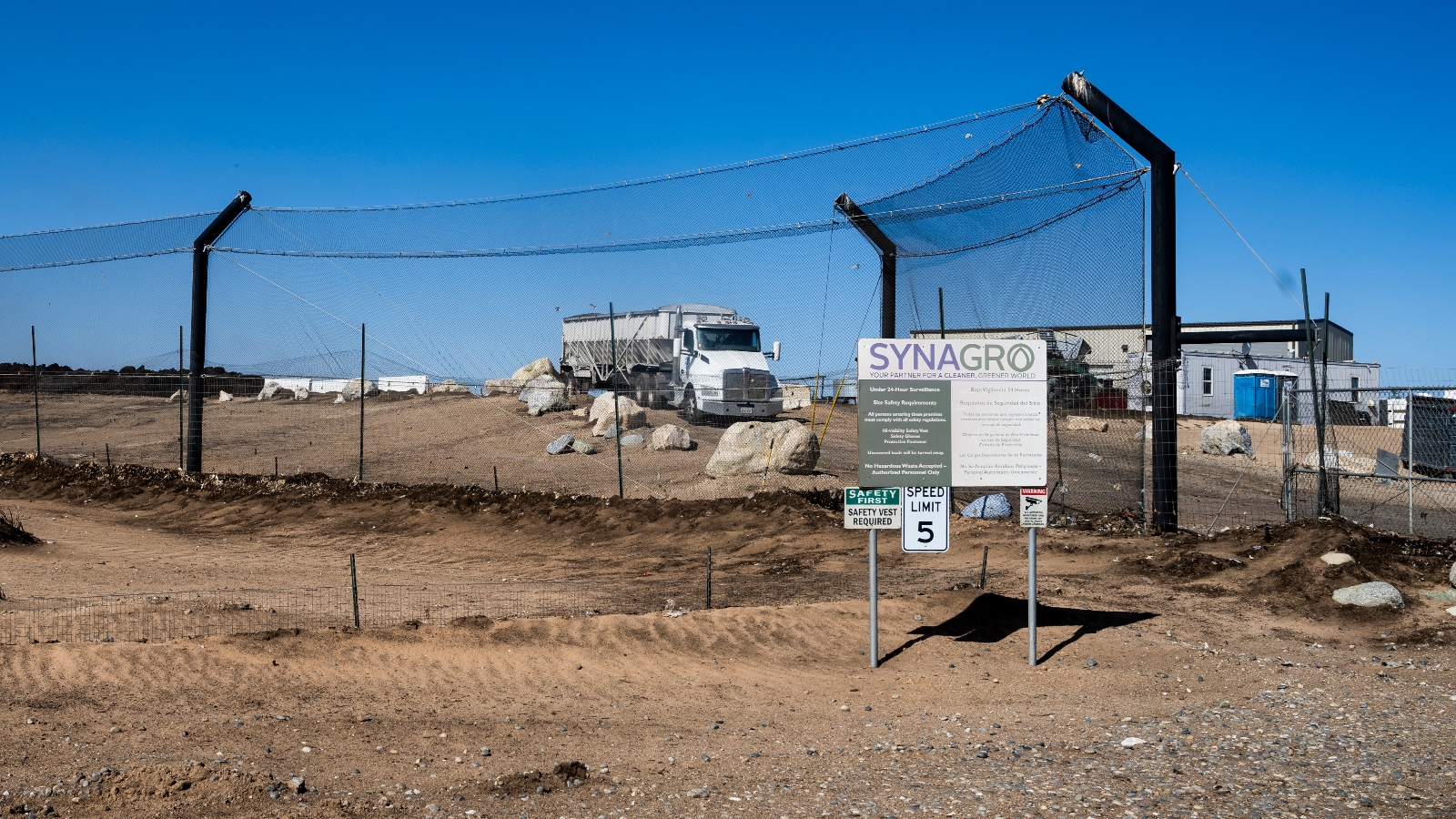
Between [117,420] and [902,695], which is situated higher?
[117,420]

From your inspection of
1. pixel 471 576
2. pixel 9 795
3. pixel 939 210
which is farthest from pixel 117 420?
pixel 9 795

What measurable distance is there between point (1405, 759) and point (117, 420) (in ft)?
102

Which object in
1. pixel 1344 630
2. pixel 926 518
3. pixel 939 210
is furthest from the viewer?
pixel 939 210

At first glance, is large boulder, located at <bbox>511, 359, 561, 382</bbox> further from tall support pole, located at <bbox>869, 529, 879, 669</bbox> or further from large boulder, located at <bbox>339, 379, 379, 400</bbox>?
tall support pole, located at <bbox>869, 529, 879, 669</bbox>

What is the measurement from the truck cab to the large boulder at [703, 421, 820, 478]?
23.3ft

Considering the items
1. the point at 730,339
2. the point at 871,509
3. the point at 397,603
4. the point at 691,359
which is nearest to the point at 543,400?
the point at 691,359

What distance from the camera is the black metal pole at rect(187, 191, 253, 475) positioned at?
60.7 ft

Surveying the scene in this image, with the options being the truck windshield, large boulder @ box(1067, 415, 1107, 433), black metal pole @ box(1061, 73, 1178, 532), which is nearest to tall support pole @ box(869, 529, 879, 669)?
black metal pole @ box(1061, 73, 1178, 532)

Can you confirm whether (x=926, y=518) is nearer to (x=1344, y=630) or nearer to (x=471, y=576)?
(x=1344, y=630)

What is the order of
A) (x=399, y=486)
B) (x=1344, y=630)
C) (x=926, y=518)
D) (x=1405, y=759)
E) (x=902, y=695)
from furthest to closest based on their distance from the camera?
Answer: (x=399, y=486), (x=1344, y=630), (x=926, y=518), (x=902, y=695), (x=1405, y=759)

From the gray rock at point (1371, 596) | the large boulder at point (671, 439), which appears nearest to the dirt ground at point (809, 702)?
the gray rock at point (1371, 596)

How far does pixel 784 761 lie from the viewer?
5465mm

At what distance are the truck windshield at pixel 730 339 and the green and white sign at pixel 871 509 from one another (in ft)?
63.2

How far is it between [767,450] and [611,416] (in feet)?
25.7
